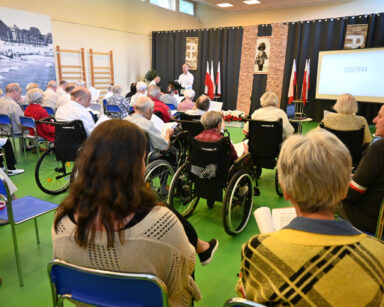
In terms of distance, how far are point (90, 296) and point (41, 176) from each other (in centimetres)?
341

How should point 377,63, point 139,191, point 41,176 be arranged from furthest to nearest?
point 377,63 < point 41,176 < point 139,191

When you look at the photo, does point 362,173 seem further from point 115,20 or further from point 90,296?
point 115,20

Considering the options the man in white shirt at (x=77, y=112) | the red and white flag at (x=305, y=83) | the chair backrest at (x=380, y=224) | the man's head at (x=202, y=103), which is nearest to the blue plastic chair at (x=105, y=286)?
the chair backrest at (x=380, y=224)

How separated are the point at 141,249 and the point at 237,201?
67.3 inches

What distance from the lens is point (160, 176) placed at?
2.99 m

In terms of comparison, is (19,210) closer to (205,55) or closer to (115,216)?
(115,216)

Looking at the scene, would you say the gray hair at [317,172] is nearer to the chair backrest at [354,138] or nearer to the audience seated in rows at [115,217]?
the audience seated in rows at [115,217]

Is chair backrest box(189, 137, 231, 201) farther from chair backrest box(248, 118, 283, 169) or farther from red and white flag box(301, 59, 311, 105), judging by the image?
Result: red and white flag box(301, 59, 311, 105)

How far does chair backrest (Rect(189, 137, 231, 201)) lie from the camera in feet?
8.05

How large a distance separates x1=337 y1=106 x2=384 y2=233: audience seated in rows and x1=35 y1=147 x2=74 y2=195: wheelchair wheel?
2872 millimetres

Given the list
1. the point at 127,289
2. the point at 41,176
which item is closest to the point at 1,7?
the point at 41,176

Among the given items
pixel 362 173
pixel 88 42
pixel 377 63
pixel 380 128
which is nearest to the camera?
pixel 362 173

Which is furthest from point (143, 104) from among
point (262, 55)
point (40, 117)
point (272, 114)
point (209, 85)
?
point (262, 55)

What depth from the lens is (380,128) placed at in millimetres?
2154
